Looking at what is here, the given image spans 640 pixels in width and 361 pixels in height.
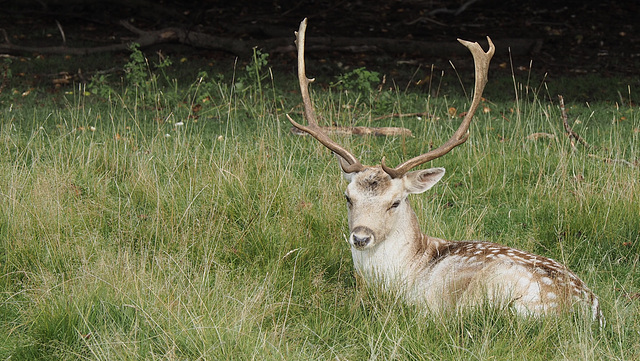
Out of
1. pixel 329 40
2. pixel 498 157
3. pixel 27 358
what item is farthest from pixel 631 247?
pixel 329 40

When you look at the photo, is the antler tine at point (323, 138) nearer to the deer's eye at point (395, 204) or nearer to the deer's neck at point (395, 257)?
the deer's eye at point (395, 204)

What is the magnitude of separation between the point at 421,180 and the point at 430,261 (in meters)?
0.46

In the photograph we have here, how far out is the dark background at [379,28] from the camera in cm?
1173

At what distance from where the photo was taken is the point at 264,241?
A: 16.4ft

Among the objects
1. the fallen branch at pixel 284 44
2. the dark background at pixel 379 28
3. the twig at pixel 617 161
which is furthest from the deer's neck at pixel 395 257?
the fallen branch at pixel 284 44

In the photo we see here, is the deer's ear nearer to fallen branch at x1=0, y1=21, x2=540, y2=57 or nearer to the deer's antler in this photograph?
the deer's antler

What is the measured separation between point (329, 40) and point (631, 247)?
748cm

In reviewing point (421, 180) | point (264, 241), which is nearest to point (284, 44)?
point (264, 241)

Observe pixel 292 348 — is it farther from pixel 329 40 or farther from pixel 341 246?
pixel 329 40

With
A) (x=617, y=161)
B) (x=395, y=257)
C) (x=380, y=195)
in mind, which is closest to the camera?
(x=380, y=195)

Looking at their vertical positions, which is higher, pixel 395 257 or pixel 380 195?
pixel 380 195

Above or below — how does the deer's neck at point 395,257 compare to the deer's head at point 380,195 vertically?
below

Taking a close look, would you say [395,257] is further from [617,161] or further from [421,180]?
[617,161]

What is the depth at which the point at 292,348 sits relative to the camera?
384 centimetres
